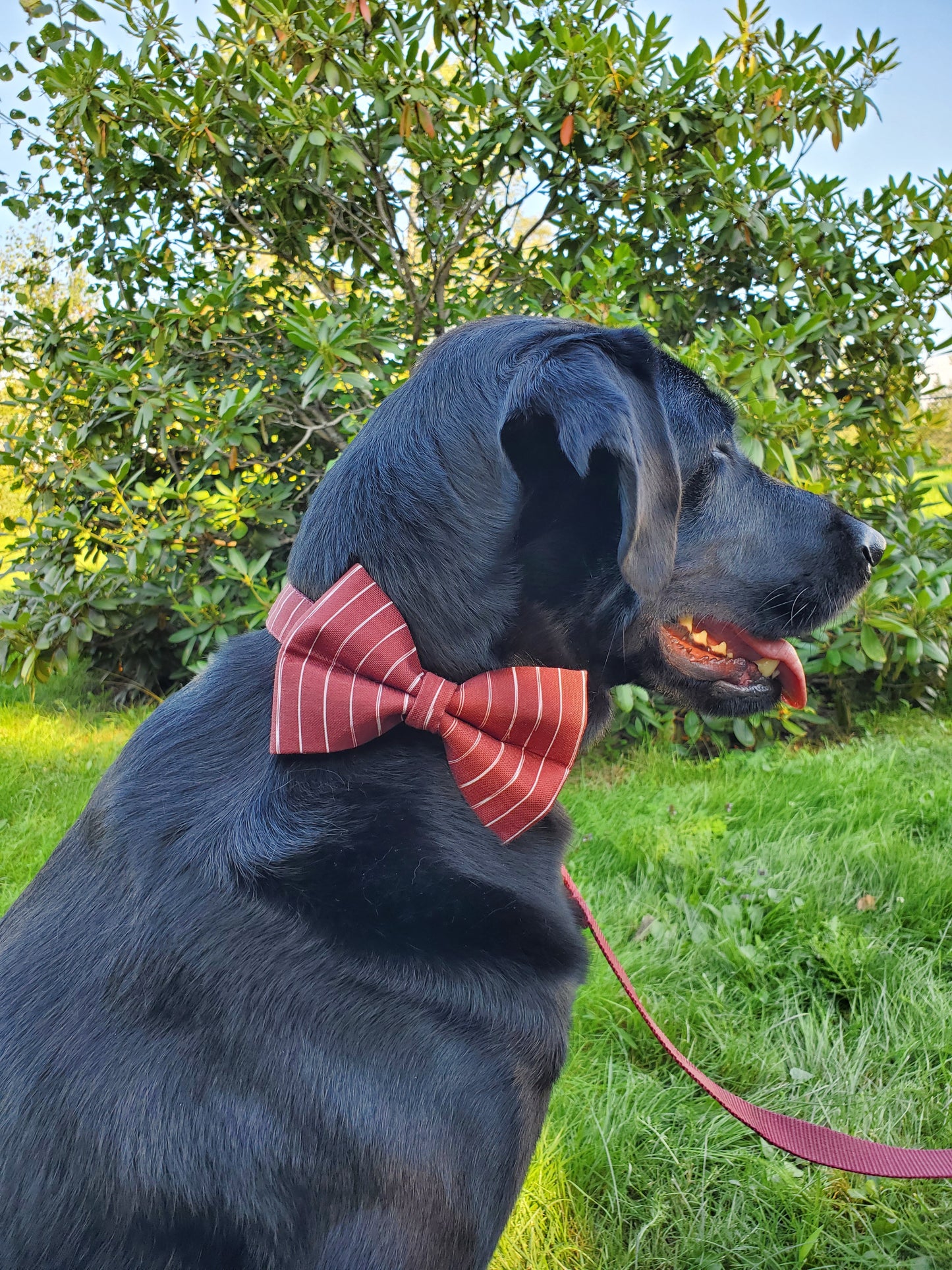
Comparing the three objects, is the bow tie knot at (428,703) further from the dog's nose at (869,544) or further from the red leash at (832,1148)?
the dog's nose at (869,544)

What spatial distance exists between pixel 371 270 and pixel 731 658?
318 centimetres

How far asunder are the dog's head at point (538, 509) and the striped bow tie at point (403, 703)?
68 millimetres

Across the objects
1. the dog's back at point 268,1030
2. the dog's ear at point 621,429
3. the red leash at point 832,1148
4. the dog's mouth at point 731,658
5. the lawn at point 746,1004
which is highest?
the dog's ear at point 621,429

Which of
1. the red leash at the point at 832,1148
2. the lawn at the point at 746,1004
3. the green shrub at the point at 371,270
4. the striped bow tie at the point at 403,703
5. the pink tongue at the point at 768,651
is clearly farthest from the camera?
the green shrub at the point at 371,270

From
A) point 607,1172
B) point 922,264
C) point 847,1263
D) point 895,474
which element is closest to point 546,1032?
point 607,1172

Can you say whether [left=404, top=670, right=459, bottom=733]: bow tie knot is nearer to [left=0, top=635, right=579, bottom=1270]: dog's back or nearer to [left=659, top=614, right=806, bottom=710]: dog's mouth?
[left=0, top=635, right=579, bottom=1270]: dog's back

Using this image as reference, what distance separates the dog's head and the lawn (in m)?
1.01

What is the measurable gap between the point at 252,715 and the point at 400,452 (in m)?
0.50

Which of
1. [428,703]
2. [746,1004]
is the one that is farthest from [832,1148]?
[428,703]

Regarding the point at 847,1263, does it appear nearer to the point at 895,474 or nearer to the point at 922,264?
the point at 895,474

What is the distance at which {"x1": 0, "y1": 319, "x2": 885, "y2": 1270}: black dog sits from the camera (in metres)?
1.09

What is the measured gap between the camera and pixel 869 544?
74.9 inches

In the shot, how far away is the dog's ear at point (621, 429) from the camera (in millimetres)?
1240

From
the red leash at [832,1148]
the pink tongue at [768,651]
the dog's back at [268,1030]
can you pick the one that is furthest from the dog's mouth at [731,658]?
the dog's back at [268,1030]
